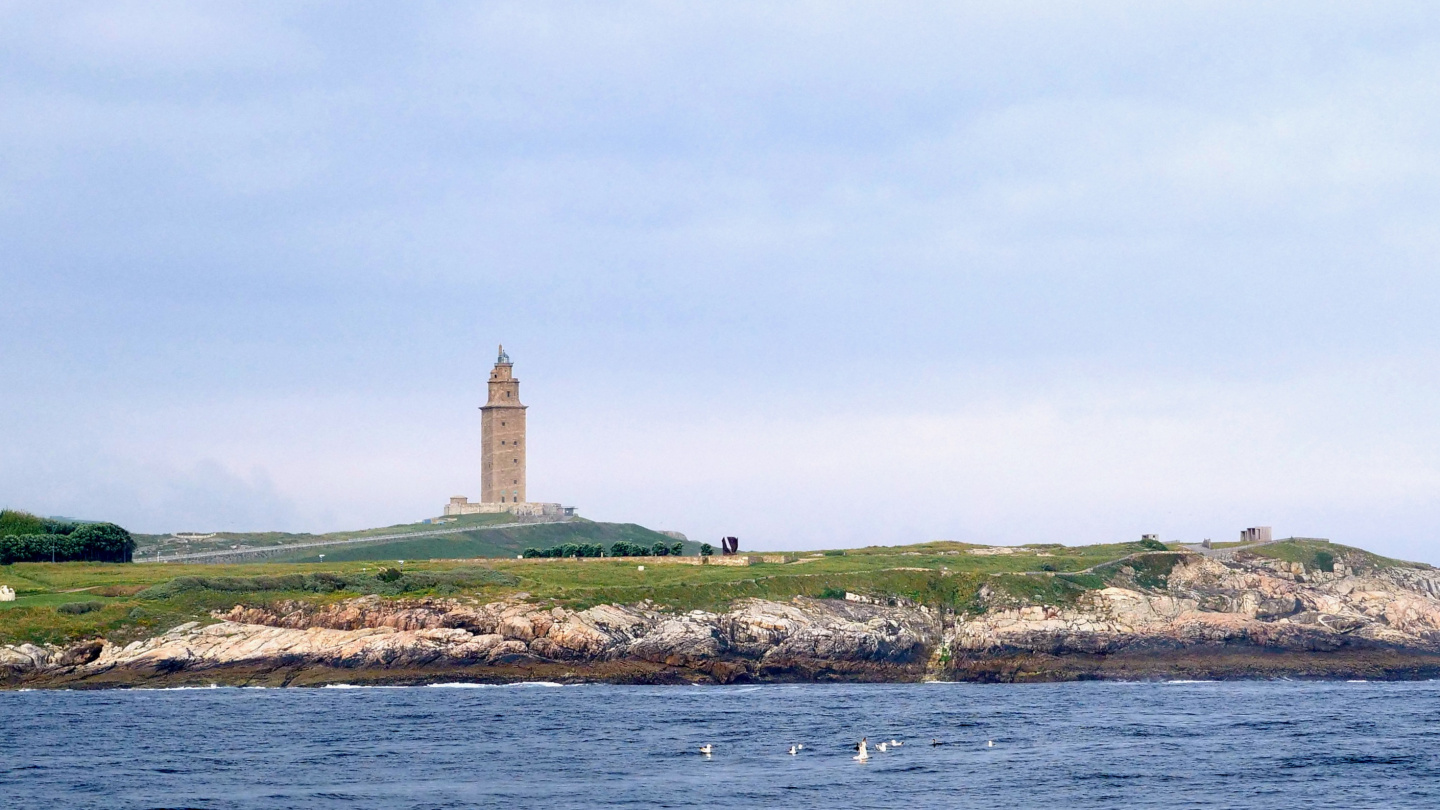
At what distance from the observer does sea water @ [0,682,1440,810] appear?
51.3m

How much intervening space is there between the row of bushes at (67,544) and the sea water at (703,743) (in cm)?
4761

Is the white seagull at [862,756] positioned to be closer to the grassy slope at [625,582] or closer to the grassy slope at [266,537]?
the grassy slope at [625,582]

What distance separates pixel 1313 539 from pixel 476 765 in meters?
94.5

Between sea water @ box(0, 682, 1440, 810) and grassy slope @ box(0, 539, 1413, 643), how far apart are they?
1119cm

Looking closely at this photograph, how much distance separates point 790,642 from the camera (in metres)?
96.6

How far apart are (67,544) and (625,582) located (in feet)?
172

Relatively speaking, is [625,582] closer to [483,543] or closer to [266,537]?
[483,543]

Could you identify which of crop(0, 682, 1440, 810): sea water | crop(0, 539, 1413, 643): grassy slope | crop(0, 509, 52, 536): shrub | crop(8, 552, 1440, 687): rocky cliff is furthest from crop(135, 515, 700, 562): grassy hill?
crop(0, 682, 1440, 810): sea water

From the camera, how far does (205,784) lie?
173 feet

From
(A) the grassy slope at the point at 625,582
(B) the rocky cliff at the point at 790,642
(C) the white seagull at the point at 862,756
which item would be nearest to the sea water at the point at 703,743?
(C) the white seagull at the point at 862,756

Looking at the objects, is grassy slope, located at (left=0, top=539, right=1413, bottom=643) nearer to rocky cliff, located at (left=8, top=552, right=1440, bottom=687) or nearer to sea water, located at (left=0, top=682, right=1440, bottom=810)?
rocky cliff, located at (left=8, top=552, right=1440, bottom=687)

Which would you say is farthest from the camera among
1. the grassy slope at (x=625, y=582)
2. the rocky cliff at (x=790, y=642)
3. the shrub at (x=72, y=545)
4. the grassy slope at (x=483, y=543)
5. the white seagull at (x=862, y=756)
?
the grassy slope at (x=483, y=543)

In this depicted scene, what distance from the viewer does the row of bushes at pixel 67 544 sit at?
413 ft

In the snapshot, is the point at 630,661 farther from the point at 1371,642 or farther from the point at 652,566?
the point at 1371,642
